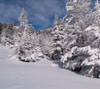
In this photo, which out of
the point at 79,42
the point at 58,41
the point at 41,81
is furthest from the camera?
the point at 58,41

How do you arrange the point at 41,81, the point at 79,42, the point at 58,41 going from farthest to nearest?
the point at 58,41
the point at 79,42
the point at 41,81

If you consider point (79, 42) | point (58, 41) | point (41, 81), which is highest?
point (58, 41)

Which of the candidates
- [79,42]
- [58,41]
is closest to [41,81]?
[79,42]

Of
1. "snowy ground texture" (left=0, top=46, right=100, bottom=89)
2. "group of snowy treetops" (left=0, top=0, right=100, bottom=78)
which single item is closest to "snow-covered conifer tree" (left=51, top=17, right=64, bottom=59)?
"group of snowy treetops" (left=0, top=0, right=100, bottom=78)

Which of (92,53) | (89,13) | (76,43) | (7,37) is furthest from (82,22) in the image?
(7,37)

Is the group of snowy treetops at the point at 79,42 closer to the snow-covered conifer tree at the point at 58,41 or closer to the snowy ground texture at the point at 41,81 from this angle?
the snowy ground texture at the point at 41,81

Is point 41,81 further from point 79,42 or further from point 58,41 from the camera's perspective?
point 58,41

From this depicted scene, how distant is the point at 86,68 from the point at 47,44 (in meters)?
22.9

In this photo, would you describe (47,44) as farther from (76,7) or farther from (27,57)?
(76,7)

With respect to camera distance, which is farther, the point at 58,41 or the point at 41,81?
the point at 58,41

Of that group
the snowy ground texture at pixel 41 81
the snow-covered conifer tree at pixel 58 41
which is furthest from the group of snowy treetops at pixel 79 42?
the snow-covered conifer tree at pixel 58 41

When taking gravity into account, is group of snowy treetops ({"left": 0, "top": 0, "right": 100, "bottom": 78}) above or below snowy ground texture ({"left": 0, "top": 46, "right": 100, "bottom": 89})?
above

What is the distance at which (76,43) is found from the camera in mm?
12367

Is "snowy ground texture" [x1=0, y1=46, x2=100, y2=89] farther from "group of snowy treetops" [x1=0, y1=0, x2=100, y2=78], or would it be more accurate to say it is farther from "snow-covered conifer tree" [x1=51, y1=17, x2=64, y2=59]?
"snow-covered conifer tree" [x1=51, y1=17, x2=64, y2=59]
